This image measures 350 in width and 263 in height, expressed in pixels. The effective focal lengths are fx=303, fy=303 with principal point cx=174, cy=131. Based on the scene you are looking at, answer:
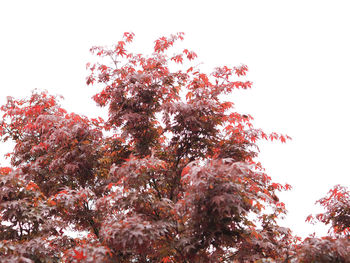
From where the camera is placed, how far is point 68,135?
5090 mm

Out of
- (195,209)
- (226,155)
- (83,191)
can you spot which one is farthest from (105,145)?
(195,209)

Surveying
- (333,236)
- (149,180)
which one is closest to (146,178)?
(149,180)

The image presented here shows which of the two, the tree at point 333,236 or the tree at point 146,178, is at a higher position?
the tree at point 146,178

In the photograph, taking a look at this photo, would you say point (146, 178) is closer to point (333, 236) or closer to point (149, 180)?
point (149, 180)

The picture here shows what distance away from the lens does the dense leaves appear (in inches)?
135

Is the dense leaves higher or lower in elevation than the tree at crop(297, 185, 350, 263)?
higher

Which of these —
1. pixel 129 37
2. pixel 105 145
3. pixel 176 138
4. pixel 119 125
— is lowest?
pixel 176 138

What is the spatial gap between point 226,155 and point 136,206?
1.79 m

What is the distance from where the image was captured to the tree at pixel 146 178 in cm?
345

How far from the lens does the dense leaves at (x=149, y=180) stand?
3432 mm

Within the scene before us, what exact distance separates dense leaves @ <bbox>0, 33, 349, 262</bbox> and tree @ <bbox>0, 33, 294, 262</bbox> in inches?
0.8

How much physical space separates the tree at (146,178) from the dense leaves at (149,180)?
0.02m

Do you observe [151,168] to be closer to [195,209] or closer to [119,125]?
[195,209]

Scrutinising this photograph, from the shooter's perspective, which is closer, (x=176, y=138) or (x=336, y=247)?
(x=336, y=247)
